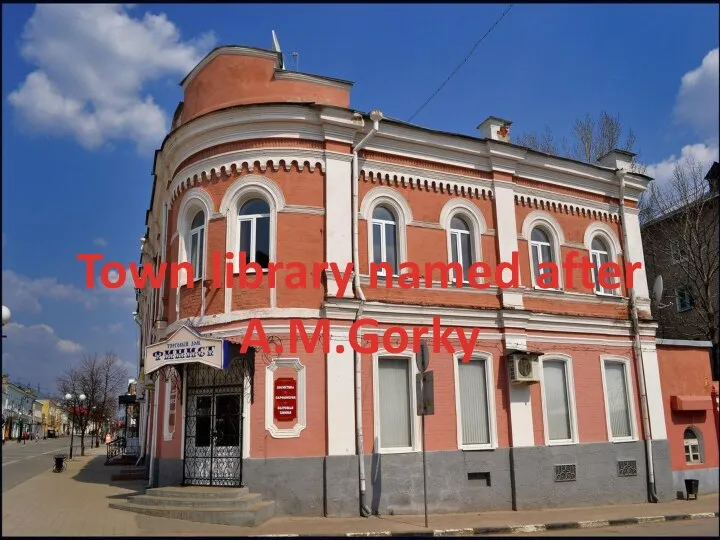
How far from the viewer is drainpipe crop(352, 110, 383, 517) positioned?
12523 millimetres

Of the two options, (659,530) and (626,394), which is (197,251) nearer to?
(659,530)

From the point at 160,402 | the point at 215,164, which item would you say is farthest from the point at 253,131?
the point at 160,402

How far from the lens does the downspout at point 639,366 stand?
1580 centimetres

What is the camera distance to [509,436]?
1447 centimetres

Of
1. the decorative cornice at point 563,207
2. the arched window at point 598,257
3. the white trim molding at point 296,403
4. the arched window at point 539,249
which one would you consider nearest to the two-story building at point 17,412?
the white trim molding at point 296,403

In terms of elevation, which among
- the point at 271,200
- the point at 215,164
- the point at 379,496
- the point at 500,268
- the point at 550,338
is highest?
the point at 215,164

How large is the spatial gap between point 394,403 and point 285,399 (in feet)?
8.61

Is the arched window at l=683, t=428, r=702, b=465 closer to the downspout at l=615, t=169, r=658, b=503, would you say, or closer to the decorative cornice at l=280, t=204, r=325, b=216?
the downspout at l=615, t=169, r=658, b=503

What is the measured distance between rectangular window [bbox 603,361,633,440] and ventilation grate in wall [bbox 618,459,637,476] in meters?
0.64

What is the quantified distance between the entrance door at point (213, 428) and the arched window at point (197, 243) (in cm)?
243

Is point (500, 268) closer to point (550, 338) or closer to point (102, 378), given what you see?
point (550, 338)

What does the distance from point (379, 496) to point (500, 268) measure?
6498mm

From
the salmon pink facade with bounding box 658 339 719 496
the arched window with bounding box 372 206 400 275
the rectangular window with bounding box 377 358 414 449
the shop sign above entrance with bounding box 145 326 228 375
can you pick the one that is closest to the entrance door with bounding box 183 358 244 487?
the shop sign above entrance with bounding box 145 326 228 375

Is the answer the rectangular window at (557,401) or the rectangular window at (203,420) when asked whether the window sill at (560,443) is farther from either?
the rectangular window at (203,420)
